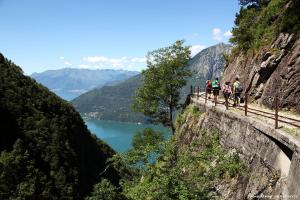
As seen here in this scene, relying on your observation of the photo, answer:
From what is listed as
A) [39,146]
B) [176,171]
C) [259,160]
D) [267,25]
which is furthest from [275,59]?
[39,146]

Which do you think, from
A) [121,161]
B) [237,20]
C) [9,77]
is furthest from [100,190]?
[9,77]

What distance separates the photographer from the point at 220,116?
22969 millimetres

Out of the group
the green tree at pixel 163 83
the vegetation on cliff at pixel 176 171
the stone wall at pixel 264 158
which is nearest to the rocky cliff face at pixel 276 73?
the stone wall at pixel 264 158

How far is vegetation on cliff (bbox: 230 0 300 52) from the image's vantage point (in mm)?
24844

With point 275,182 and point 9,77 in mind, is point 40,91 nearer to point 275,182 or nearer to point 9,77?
point 9,77

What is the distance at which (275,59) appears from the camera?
24922mm

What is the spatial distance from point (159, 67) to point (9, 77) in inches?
2073

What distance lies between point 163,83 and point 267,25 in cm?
1536

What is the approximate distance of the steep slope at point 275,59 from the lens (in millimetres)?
21672

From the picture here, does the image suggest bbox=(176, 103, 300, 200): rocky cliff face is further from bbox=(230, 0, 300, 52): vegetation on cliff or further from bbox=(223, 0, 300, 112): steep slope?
bbox=(230, 0, 300, 52): vegetation on cliff

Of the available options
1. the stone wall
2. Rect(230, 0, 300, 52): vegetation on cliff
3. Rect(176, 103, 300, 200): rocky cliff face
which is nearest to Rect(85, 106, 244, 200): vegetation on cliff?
Rect(176, 103, 300, 200): rocky cliff face

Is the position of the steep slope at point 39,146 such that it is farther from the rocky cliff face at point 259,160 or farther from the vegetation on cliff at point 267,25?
the rocky cliff face at point 259,160

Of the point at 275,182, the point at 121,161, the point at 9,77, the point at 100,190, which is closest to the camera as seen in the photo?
the point at 275,182

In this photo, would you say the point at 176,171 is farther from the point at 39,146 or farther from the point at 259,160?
the point at 39,146
